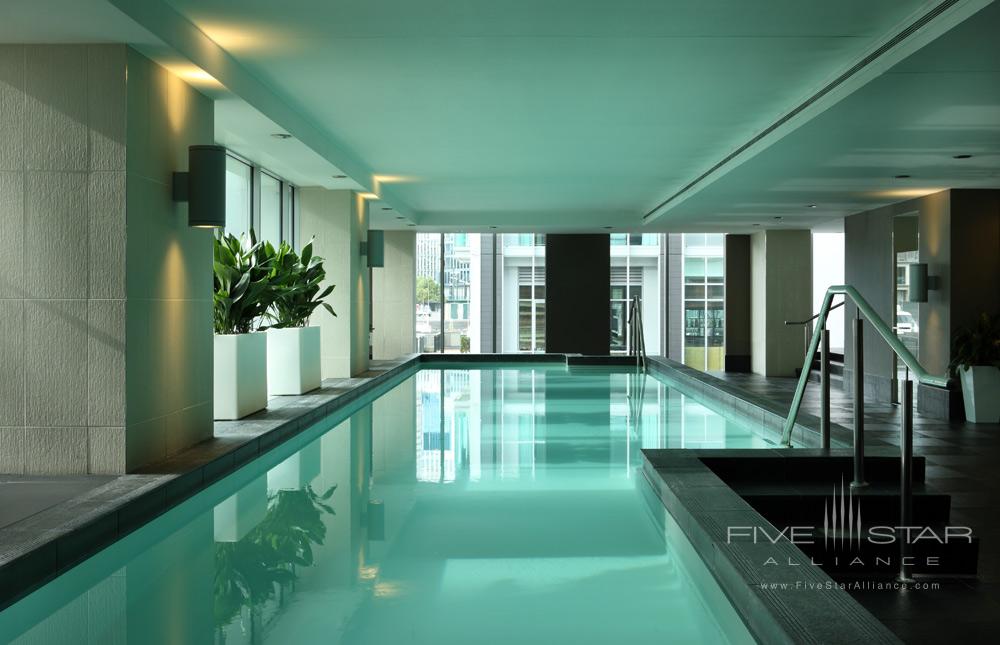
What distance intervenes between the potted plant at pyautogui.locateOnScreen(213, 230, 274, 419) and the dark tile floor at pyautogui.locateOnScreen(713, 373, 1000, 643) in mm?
4386

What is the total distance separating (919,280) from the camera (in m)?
9.36

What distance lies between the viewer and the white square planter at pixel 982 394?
835cm

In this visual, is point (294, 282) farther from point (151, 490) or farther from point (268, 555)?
point (268, 555)

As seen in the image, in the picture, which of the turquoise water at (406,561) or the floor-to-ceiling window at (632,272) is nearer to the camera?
the turquoise water at (406,561)

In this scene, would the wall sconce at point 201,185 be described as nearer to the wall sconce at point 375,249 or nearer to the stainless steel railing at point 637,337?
the wall sconce at point 375,249

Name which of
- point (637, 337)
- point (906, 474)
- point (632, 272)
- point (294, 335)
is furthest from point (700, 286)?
point (906, 474)

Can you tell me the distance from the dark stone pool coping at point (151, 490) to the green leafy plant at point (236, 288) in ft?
2.50

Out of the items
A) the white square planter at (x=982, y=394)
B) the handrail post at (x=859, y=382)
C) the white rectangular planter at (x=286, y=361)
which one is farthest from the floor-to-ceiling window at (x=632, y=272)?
the handrail post at (x=859, y=382)

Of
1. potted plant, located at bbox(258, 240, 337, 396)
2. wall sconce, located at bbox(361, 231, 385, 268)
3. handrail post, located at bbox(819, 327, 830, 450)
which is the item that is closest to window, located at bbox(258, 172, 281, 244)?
wall sconce, located at bbox(361, 231, 385, 268)

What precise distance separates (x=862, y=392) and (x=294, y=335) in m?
5.74

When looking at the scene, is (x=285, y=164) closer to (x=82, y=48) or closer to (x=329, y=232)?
(x=329, y=232)

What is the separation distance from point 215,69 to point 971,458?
18.4 feet

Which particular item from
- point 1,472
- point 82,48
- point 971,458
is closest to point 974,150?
point 971,458

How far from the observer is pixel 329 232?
10.5m
